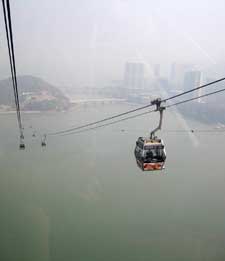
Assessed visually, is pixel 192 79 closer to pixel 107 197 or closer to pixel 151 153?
A: pixel 107 197

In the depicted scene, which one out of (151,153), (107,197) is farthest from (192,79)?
(151,153)

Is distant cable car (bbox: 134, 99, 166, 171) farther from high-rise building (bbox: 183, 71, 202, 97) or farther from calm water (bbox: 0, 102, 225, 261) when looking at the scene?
high-rise building (bbox: 183, 71, 202, 97)

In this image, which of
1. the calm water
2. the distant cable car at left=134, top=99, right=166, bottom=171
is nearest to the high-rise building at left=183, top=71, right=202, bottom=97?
the calm water

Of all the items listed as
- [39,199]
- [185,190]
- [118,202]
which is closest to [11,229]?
[39,199]

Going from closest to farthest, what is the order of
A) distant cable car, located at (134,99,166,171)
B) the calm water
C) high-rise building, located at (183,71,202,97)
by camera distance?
1. distant cable car, located at (134,99,166,171)
2. the calm water
3. high-rise building, located at (183,71,202,97)

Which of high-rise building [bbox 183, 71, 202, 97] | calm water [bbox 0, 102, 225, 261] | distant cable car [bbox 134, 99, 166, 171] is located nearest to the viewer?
distant cable car [bbox 134, 99, 166, 171]

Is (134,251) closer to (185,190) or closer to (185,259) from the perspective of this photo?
(185,259)

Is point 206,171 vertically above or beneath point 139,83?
beneath

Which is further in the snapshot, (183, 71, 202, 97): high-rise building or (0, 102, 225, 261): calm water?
(183, 71, 202, 97): high-rise building
